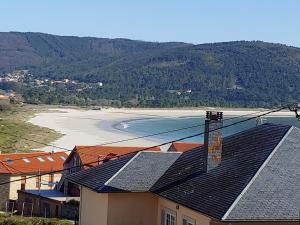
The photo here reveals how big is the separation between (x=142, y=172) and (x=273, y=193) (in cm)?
657

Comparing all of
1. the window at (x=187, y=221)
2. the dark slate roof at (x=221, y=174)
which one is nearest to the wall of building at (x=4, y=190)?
the dark slate roof at (x=221, y=174)

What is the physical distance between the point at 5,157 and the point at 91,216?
2120cm

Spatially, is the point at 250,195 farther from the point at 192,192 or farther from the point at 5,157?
the point at 5,157

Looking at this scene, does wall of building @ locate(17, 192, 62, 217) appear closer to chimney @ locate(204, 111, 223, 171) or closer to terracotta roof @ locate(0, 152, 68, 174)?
terracotta roof @ locate(0, 152, 68, 174)

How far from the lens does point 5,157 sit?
144 feet

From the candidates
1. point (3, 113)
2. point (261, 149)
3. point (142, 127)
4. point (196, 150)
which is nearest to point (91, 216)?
point (196, 150)

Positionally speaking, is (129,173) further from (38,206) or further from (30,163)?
(30,163)

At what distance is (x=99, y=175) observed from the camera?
2384 cm

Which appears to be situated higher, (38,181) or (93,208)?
(93,208)

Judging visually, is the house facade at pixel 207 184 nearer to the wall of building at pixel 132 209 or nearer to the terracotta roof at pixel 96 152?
the wall of building at pixel 132 209

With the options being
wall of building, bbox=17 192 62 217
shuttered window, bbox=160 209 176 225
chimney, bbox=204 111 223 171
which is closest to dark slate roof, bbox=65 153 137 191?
shuttered window, bbox=160 209 176 225

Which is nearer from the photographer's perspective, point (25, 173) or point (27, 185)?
point (25, 173)

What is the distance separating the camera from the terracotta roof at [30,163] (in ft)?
134

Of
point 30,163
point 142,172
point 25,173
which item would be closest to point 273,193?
point 142,172
